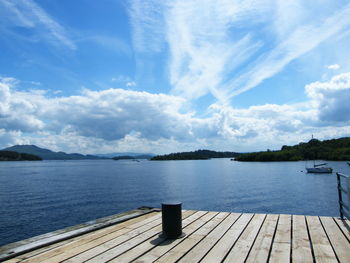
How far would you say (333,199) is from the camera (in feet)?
109

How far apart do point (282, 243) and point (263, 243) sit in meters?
0.34

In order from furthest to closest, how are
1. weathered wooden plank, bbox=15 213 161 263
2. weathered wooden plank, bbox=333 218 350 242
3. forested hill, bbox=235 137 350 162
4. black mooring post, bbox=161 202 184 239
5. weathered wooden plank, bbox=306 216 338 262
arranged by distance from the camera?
forested hill, bbox=235 137 350 162 → weathered wooden plank, bbox=333 218 350 242 → black mooring post, bbox=161 202 184 239 → weathered wooden plank, bbox=15 213 161 263 → weathered wooden plank, bbox=306 216 338 262

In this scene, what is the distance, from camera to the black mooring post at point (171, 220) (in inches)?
197

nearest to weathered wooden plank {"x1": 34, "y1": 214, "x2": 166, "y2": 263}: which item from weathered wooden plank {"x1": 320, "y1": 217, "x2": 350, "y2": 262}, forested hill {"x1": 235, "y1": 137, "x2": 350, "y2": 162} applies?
weathered wooden plank {"x1": 320, "y1": 217, "x2": 350, "y2": 262}

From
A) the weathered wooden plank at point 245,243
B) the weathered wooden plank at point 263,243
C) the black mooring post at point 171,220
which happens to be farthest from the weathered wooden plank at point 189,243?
the weathered wooden plank at point 263,243

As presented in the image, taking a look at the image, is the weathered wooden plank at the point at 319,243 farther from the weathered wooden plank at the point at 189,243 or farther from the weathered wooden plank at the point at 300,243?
the weathered wooden plank at the point at 189,243

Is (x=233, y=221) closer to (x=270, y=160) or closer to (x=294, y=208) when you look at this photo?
(x=294, y=208)

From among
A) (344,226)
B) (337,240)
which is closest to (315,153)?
(344,226)

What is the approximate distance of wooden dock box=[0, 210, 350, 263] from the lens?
3980 mm

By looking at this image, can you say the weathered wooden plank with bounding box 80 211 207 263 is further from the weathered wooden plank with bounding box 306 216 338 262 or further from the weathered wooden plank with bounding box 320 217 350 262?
the weathered wooden plank with bounding box 320 217 350 262

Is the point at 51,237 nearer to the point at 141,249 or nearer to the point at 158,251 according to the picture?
the point at 141,249

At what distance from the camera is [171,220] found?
16.5ft

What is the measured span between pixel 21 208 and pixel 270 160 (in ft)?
469

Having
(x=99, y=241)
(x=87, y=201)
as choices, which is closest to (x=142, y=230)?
(x=99, y=241)
